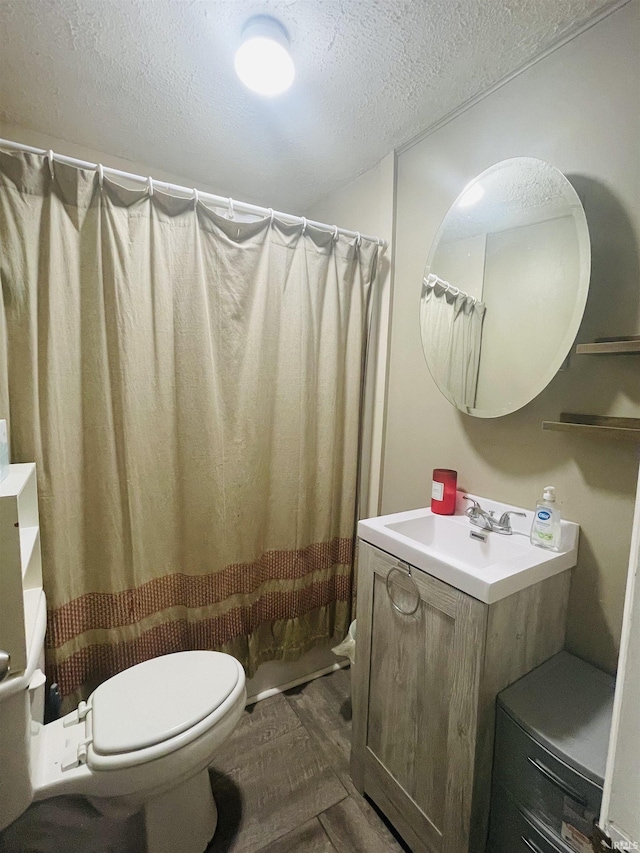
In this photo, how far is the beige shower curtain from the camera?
3.81 feet

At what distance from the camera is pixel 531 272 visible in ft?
3.81

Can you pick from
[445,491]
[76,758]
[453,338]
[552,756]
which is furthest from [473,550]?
[76,758]

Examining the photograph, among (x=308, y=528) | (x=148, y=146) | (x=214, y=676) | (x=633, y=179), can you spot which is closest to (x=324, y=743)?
(x=214, y=676)

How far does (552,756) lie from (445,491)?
738 millimetres

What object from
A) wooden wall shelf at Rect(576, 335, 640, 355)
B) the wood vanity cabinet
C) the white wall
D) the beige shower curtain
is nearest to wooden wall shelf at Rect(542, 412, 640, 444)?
the white wall

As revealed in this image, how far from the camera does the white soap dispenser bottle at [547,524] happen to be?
1.03 metres

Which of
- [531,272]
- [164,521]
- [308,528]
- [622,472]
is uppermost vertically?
[531,272]

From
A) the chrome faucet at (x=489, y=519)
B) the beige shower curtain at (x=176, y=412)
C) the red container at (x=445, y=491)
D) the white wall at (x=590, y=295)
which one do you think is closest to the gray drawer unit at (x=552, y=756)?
the white wall at (x=590, y=295)

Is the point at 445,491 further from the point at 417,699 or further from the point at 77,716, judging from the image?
the point at 77,716

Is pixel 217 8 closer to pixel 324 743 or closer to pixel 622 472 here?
pixel 622 472

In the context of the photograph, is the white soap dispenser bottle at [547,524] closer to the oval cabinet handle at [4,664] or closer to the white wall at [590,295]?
the white wall at [590,295]

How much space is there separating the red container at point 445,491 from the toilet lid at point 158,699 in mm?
882

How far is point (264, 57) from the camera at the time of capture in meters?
1.04

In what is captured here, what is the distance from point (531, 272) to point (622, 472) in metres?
0.65
